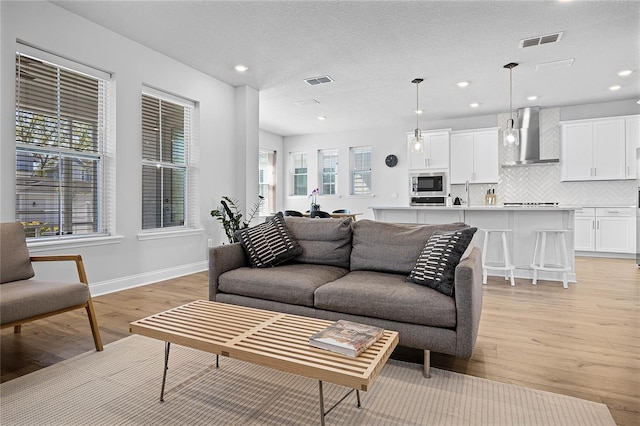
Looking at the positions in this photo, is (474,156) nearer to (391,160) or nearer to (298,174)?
(391,160)

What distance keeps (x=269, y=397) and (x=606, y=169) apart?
705 cm

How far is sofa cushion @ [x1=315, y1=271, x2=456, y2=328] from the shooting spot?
6.40ft

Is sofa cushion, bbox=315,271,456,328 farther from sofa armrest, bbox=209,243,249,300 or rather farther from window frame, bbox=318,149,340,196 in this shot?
window frame, bbox=318,149,340,196

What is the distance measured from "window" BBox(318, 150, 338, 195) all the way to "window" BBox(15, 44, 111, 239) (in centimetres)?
A: 569

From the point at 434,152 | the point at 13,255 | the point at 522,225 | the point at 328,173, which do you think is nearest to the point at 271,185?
the point at 328,173

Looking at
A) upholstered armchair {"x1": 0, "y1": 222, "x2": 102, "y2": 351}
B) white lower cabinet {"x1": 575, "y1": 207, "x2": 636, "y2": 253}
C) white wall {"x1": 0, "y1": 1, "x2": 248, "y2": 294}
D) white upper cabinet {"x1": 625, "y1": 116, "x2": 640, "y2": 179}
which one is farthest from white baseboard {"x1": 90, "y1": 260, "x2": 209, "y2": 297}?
white upper cabinet {"x1": 625, "y1": 116, "x2": 640, "y2": 179}

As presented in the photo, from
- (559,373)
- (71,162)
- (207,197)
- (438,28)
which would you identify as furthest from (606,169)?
(71,162)

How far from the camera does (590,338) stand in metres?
2.54

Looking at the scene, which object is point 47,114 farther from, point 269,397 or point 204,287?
point 269,397

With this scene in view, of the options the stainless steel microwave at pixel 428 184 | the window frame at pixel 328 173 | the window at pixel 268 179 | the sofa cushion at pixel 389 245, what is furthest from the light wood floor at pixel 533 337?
the window frame at pixel 328 173

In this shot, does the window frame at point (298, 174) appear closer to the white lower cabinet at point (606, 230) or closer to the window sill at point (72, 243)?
the window sill at point (72, 243)

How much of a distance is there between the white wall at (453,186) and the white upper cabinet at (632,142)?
292mm

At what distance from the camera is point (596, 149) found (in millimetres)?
6250

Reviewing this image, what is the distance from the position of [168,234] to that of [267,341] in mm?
3458
